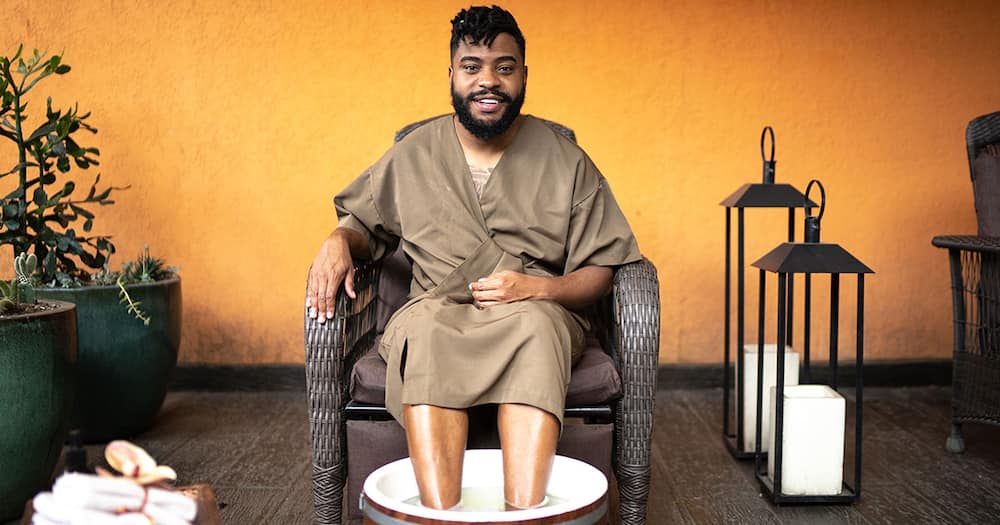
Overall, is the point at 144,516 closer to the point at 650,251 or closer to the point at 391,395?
the point at 391,395

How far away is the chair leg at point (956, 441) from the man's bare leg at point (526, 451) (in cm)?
177

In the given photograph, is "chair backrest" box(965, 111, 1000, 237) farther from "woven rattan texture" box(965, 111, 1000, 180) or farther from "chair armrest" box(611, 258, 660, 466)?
"chair armrest" box(611, 258, 660, 466)

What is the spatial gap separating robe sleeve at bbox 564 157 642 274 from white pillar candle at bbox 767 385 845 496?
24.3 inches

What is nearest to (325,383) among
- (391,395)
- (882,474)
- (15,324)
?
(391,395)

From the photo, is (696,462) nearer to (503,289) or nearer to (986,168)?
(503,289)

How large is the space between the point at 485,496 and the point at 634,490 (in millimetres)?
482

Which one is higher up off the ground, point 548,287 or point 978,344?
point 548,287

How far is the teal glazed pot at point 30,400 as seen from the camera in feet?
6.99

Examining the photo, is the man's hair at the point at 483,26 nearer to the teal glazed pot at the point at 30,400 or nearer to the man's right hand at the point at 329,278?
the man's right hand at the point at 329,278

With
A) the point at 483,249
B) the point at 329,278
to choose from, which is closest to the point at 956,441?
the point at 483,249

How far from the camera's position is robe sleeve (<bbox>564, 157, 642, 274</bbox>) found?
221 cm

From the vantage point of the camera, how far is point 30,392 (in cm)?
216

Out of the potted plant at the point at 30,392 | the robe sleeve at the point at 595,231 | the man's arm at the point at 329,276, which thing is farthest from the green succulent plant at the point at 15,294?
the robe sleeve at the point at 595,231

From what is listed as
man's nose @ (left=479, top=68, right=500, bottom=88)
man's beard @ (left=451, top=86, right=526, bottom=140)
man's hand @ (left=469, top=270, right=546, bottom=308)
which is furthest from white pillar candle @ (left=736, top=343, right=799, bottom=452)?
man's nose @ (left=479, top=68, right=500, bottom=88)
